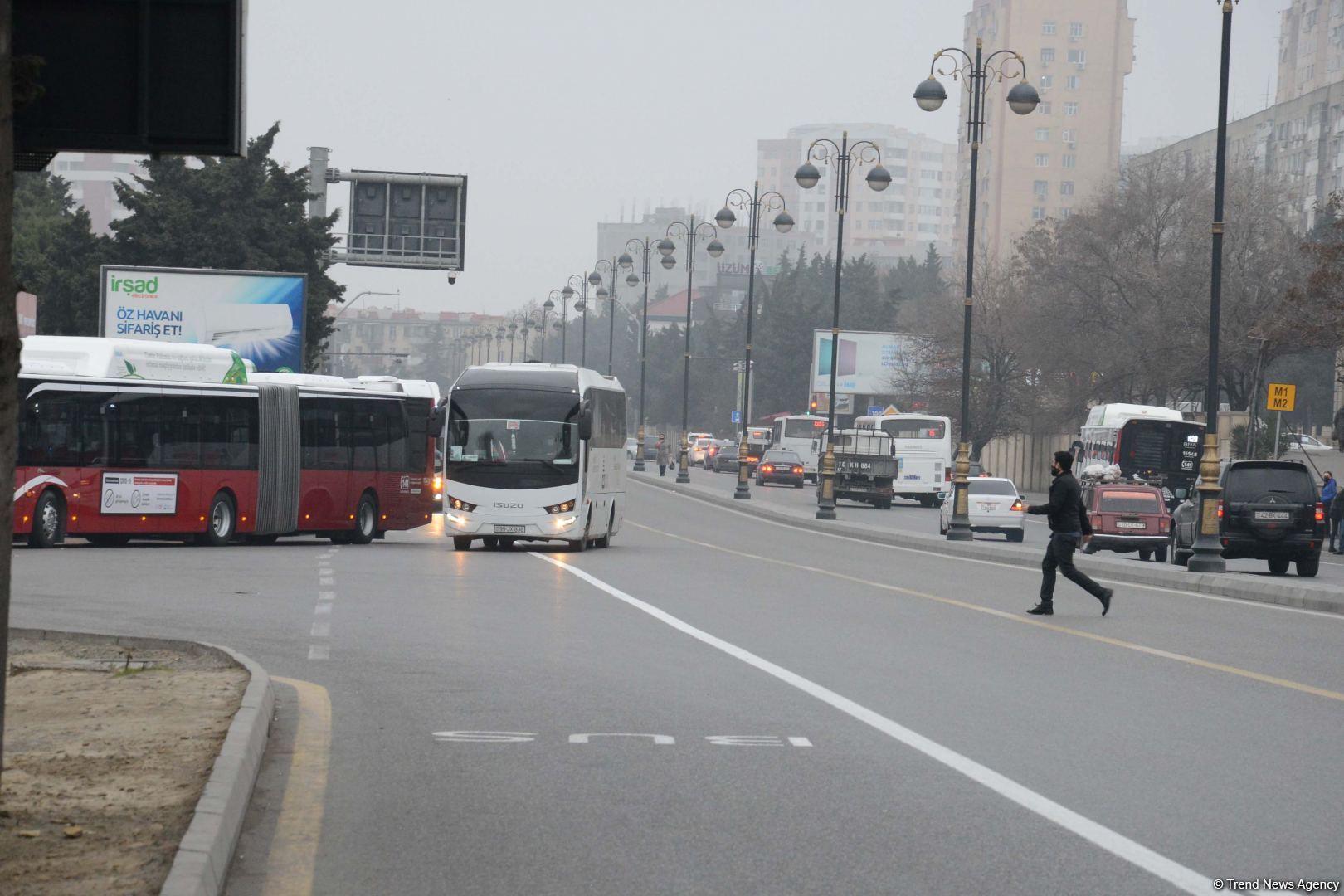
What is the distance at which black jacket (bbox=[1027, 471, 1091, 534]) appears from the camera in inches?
737

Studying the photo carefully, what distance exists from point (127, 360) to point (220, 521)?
10.4 feet

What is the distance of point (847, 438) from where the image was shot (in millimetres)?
63812

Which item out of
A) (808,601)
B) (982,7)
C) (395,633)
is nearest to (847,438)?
(808,601)

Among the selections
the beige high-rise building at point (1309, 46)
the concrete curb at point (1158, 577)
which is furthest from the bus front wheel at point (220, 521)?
the beige high-rise building at point (1309, 46)

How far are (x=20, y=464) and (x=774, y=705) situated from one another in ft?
66.6

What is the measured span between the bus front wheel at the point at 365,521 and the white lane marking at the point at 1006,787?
20725mm

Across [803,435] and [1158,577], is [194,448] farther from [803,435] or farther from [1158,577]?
[803,435]

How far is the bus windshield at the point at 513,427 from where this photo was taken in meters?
30.3

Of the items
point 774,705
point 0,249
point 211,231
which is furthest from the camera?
point 211,231

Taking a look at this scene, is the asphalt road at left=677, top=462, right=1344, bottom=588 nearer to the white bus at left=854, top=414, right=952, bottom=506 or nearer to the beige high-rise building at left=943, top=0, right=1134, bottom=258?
the white bus at left=854, top=414, right=952, bottom=506

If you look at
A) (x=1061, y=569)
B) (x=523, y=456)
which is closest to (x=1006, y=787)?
(x=1061, y=569)

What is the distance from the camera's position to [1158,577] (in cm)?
2547

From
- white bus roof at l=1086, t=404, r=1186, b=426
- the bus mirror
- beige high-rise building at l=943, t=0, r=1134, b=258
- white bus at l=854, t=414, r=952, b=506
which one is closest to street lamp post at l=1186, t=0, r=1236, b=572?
the bus mirror

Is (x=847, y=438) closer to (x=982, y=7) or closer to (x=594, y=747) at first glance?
(x=594, y=747)
